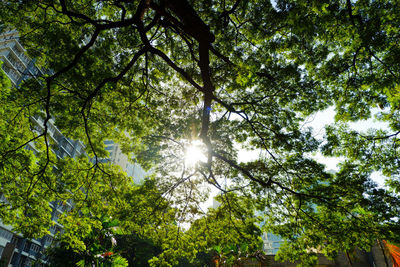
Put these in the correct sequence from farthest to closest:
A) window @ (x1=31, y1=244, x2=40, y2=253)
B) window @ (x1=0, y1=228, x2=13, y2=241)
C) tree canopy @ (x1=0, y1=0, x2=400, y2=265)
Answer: window @ (x1=31, y1=244, x2=40, y2=253), window @ (x1=0, y1=228, x2=13, y2=241), tree canopy @ (x1=0, y1=0, x2=400, y2=265)

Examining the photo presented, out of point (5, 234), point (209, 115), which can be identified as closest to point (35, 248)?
point (5, 234)

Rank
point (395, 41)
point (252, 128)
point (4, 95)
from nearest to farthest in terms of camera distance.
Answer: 1. point (395, 41)
2. point (4, 95)
3. point (252, 128)

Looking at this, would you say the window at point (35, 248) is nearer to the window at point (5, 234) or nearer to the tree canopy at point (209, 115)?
the window at point (5, 234)

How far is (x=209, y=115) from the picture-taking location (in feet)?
26.0

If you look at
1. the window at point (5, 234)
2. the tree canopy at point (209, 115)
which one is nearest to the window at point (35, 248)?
the window at point (5, 234)

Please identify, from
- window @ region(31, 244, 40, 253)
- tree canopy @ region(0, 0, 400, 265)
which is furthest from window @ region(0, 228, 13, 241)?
tree canopy @ region(0, 0, 400, 265)

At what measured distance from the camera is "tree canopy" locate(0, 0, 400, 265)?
630cm

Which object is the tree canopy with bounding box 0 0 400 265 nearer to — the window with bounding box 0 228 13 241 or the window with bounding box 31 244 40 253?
the window with bounding box 0 228 13 241

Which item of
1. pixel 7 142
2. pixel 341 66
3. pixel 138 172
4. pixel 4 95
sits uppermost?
pixel 138 172

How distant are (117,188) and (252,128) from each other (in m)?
5.86

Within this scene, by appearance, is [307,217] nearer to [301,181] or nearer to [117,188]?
[301,181]

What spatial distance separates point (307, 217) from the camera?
7480 millimetres

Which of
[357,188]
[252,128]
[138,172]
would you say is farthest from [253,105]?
[138,172]

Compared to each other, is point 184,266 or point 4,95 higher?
point 4,95
